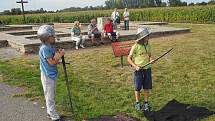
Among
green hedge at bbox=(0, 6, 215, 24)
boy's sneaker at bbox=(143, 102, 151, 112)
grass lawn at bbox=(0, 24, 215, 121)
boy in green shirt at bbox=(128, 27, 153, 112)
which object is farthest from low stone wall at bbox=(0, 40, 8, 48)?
green hedge at bbox=(0, 6, 215, 24)

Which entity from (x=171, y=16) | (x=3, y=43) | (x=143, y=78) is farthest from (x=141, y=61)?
(x=171, y=16)

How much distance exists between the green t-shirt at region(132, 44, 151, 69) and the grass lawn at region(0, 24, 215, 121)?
2.71 feet

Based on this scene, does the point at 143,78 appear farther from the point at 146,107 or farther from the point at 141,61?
the point at 146,107

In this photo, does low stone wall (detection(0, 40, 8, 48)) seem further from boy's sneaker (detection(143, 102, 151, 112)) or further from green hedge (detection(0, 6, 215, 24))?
green hedge (detection(0, 6, 215, 24))

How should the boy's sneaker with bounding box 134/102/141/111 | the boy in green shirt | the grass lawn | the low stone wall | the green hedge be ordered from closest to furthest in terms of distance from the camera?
the boy in green shirt
the boy's sneaker with bounding box 134/102/141/111
the grass lawn
the low stone wall
the green hedge

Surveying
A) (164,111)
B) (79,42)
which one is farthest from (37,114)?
(79,42)

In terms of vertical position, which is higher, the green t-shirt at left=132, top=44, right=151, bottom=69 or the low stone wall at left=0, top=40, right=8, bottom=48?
the green t-shirt at left=132, top=44, right=151, bottom=69

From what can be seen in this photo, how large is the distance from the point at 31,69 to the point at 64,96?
3.52 metres

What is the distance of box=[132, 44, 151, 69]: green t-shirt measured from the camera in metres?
5.94

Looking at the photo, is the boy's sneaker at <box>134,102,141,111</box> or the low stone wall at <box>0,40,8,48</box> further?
the low stone wall at <box>0,40,8,48</box>

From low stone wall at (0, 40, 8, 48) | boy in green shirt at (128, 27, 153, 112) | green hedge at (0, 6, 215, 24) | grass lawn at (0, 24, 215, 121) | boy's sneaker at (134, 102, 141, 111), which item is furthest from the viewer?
green hedge at (0, 6, 215, 24)

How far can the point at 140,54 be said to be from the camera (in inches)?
234

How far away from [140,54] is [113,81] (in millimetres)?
2516

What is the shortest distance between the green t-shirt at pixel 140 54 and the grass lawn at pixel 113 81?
0.83 meters
